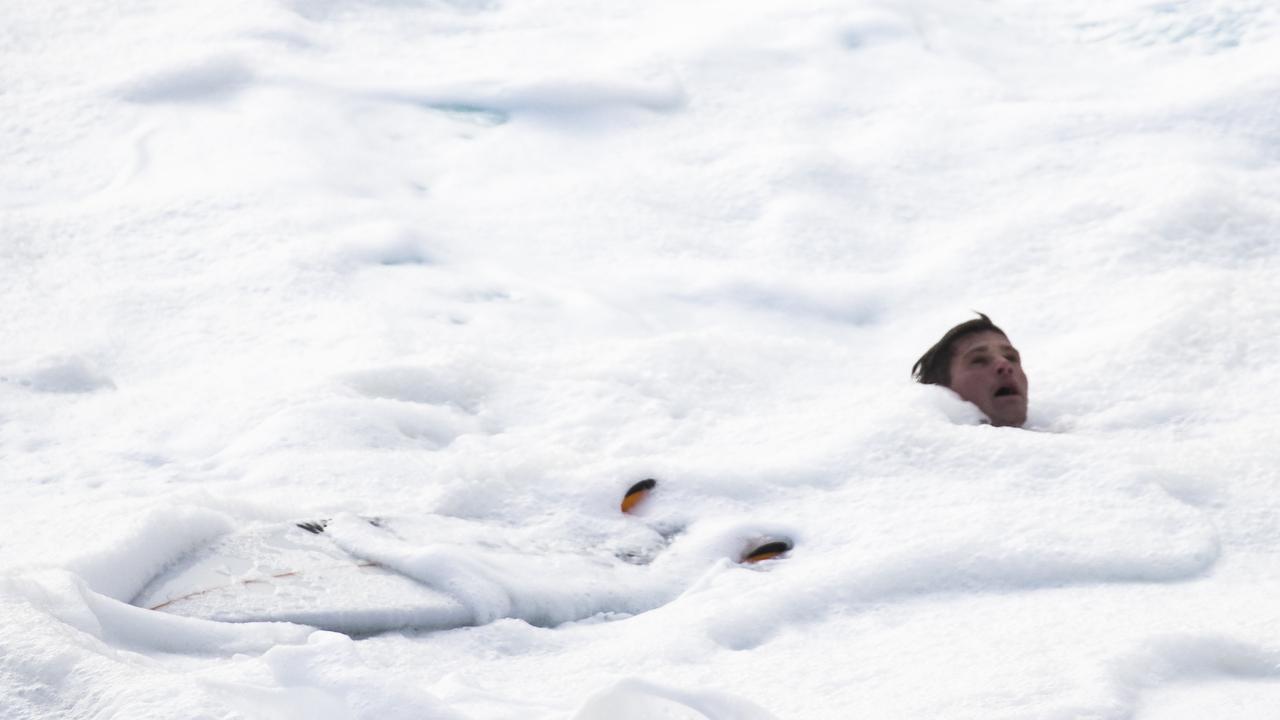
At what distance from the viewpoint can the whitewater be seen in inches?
84.0

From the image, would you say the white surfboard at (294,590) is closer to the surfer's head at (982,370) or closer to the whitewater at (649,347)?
the whitewater at (649,347)

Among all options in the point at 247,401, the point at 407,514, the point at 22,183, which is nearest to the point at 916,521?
the point at 407,514

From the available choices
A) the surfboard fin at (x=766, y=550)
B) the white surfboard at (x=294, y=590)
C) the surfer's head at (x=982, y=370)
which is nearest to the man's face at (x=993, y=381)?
the surfer's head at (x=982, y=370)

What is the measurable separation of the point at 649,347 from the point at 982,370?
84cm

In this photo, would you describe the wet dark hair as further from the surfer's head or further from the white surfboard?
the white surfboard

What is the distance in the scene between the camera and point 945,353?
3.38m

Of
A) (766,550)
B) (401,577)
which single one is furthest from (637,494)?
(401,577)

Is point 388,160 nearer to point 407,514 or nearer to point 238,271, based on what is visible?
point 238,271

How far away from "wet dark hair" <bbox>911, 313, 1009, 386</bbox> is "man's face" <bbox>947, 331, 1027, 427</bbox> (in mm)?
45

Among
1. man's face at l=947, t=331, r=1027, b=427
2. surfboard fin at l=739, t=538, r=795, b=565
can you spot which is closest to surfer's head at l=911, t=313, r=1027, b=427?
man's face at l=947, t=331, r=1027, b=427

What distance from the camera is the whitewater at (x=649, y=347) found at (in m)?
2.13

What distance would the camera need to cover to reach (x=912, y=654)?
2166 millimetres

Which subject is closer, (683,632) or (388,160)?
(683,632)

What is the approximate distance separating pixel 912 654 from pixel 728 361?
1.45 metres
